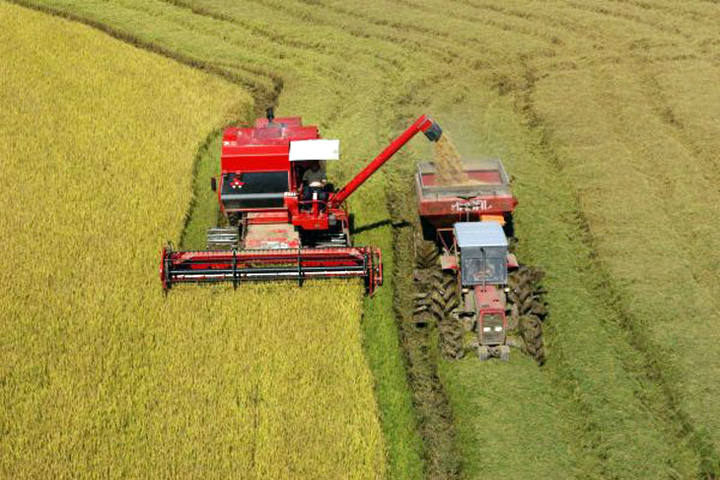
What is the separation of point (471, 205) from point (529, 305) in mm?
3036

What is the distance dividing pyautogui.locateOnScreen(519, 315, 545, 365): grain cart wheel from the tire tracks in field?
65.2 inches

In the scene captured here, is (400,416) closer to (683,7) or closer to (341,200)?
(341,200)

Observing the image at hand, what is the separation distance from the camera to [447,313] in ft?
59.7

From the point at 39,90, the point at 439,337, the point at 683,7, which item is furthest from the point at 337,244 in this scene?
the point at 683,7

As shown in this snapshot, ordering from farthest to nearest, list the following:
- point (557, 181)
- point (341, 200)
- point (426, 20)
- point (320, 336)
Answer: point (426, 20) → point (557, 181) → point (341, 200) → point (320, 336)

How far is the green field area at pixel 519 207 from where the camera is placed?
1530 cm

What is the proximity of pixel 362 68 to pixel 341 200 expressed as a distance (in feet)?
44.3

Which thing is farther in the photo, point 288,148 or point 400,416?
point 288,148

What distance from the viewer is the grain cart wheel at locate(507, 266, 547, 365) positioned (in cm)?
1727

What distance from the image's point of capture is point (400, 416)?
626 inches

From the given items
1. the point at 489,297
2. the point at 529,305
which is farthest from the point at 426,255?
the point at 529,305

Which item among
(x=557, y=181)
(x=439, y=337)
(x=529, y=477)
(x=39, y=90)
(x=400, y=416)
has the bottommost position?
(x=529, y=477)

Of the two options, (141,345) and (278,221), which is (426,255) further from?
(141,345)

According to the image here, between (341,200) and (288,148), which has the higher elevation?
(288,148)
